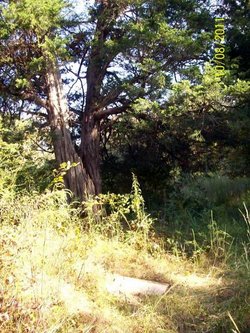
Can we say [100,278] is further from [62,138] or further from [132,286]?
[62,138]

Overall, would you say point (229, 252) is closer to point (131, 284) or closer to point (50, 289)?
point (131, 284)

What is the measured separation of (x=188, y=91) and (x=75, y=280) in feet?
11.3

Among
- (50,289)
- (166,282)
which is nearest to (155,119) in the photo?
(166,282)

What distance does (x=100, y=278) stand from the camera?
3676mm

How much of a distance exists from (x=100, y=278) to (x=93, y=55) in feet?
15.3

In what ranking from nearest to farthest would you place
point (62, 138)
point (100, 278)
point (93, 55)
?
point (100, 278) → point (62, 138) → point (93, 55)

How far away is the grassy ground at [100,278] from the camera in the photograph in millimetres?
2557

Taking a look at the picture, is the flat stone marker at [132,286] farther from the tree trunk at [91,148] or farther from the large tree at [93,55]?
the tree trunk at [91,148]

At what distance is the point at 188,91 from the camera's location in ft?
19.4
